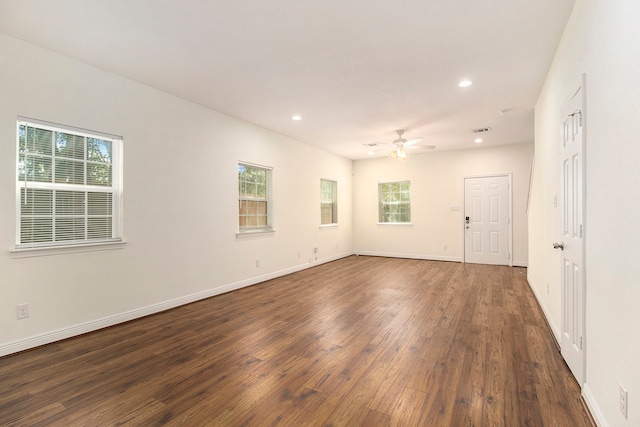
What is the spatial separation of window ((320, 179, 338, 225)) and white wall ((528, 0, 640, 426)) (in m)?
5.56

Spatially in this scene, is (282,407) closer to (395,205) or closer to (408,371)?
(408,371)

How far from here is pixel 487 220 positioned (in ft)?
23.2

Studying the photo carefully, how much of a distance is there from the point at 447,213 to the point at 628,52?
20.9 feet

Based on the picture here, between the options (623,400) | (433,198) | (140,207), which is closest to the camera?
(623,400)

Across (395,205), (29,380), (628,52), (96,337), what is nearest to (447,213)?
(395,205)

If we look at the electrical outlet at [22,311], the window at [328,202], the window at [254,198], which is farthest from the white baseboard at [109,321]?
the window at [328,202]

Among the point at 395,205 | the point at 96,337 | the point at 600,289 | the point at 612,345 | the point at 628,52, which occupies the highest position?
the point at 628,52

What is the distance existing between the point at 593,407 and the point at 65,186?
4517 mm

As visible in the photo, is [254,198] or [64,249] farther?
[254,198]

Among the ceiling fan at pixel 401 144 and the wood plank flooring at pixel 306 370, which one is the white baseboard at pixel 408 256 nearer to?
the ceiling fan at pixel 401 144

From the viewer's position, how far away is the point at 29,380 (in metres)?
Answer: 2.27

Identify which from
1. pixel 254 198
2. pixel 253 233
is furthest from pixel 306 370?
pixel 254 198

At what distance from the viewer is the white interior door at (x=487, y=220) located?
688 centimetres

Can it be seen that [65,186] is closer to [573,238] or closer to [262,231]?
[262,231]
